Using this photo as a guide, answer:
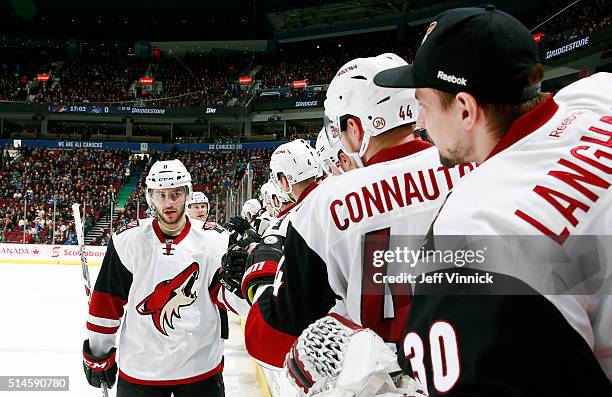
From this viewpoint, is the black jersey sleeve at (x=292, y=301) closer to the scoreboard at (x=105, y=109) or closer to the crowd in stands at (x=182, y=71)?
the crowd in stands at (x=182, y=71)

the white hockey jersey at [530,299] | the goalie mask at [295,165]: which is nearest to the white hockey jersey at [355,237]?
the white hockey jersey at [530,299]

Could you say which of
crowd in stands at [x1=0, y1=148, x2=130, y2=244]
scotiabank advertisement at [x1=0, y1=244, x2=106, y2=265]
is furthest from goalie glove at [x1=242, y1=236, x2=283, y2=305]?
crowd in stands at [x1=0, y1=148, x2=130, y2=244]

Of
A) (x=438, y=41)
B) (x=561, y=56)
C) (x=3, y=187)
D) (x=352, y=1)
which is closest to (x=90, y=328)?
(x=438, y=41)

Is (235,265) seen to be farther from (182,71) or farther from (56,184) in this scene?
(182,71)

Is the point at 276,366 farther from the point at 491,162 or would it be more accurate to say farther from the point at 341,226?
the point at 491,162

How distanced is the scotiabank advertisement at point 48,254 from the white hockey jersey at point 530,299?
11015 millimetres

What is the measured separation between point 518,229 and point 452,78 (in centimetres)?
29

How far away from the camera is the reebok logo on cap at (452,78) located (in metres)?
0.80

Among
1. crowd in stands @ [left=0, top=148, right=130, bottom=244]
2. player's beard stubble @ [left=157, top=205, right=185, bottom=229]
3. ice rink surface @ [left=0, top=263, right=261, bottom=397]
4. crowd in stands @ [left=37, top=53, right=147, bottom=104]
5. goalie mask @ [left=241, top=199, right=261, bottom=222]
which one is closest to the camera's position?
player's beard stubble @ [left=157, top=205, right=185, bottom=229]

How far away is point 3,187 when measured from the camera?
19.5m

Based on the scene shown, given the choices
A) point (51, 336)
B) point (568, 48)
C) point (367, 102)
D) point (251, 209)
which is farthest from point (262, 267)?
point (568, 48)

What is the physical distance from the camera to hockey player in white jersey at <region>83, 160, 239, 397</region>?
248 centimetres

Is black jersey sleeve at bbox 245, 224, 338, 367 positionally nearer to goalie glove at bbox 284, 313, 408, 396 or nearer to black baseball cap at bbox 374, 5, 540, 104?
goalie glove at bbox 284, 313, 408, 396

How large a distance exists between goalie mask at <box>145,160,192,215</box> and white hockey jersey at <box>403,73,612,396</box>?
222cm
